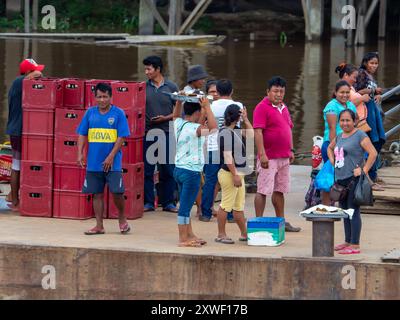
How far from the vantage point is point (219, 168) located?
→ 12.5 meters

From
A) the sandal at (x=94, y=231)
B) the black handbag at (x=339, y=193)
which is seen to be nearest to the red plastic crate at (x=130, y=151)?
the sandal at (x=94, y=231)

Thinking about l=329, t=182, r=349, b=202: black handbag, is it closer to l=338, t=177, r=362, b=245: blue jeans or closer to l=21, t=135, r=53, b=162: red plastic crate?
l=338, t=177, r=362, b=245: blue jeans

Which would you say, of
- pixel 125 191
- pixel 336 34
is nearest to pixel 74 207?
pixel 125 191

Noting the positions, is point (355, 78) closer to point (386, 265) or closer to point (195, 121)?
point (195, 121)

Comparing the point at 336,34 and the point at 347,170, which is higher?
the point at 336,34

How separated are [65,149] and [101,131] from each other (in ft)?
2.80

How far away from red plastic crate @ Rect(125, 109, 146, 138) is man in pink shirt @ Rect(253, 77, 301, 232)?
1.31m

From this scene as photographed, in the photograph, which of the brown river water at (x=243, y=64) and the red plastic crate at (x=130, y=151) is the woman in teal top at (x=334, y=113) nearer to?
the red plastic crate at (x=130, y=151)

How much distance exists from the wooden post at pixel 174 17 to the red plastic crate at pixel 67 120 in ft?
101

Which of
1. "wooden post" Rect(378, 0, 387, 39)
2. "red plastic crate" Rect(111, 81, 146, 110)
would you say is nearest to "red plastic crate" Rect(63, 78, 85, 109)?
"red plastic crate" Rect(111, 81, 146, 110)

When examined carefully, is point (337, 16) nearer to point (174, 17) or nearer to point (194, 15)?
point (194, 15)

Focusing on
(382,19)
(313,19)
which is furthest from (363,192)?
(382,19)

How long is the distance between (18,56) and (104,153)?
25.8 m

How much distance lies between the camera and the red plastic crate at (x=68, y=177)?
12.8 meters
